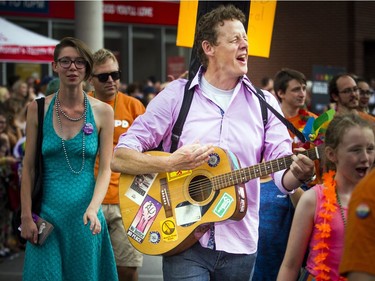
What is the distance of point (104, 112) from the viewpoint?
16.3 ft

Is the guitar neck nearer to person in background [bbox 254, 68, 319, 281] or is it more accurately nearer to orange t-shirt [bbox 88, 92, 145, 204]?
person in background [bbox 254, 68, 319, 281]

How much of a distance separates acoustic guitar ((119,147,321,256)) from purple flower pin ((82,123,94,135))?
2.16 ft

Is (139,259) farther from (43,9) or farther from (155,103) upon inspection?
(43,9)

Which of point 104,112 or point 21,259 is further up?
point 104,112

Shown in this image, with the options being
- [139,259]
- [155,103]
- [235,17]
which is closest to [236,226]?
[155,103]

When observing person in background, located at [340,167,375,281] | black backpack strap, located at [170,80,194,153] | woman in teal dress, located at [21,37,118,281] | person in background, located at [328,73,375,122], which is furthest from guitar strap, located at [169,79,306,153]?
person in background, located at [328,73,375,122]

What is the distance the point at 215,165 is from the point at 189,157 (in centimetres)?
19

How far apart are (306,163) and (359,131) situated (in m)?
0.32

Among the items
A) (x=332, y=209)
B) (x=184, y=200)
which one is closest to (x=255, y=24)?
(x=184, y=200)

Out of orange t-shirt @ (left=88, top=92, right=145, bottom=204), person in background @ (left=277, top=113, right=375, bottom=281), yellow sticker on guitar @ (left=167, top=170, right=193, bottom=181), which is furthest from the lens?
orange t-shirt @ (left=88, top=92, right=145, bottom=204)

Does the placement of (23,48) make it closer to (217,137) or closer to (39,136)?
(39,136)

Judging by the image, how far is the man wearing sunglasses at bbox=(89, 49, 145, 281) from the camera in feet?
20.1

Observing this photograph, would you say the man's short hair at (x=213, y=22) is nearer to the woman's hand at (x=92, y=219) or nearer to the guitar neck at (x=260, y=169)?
the guitar neck at (x=260, y=169)

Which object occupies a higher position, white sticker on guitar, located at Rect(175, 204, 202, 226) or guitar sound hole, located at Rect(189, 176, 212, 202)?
guitar sound hole, located at Rect(189, 176, 212, 202)
